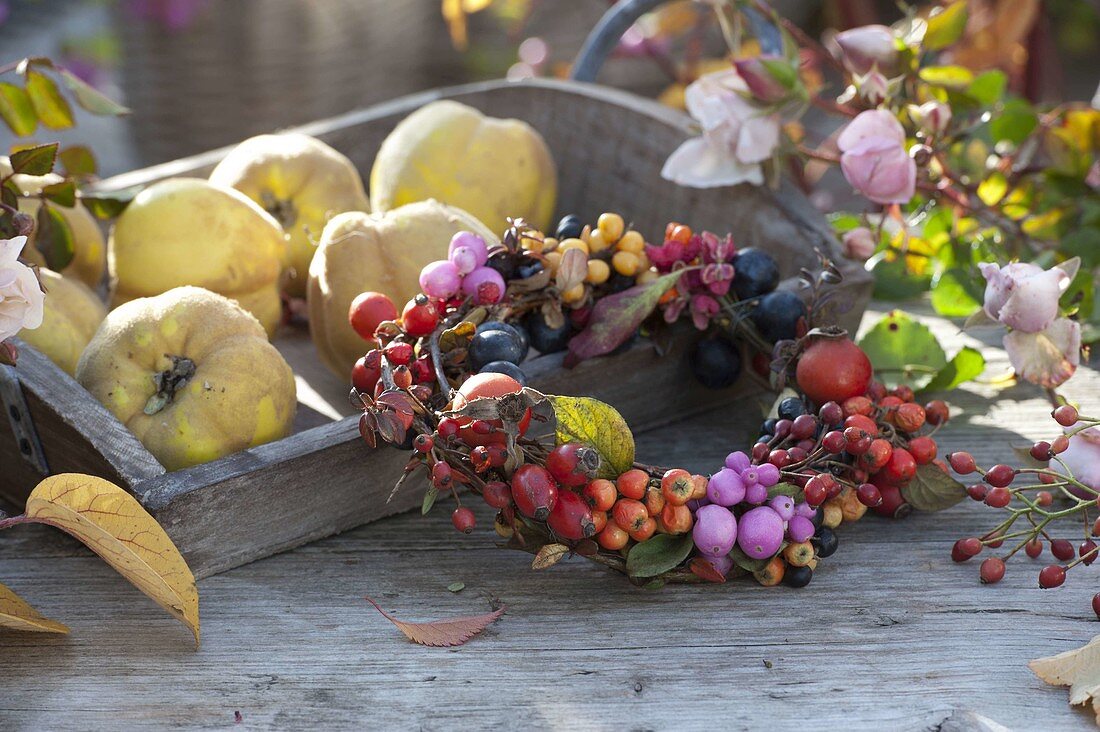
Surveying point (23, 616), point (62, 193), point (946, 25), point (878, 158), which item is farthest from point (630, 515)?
point (946, 25)

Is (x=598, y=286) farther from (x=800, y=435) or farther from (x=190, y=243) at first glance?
(x=190, y=243)

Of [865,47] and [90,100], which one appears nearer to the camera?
[90,100]

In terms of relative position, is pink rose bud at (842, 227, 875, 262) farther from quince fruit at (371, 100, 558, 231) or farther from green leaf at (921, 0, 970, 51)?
quince fruit at (371, 100, 558, 231)

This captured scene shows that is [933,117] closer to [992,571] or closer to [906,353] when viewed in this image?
[906,353]

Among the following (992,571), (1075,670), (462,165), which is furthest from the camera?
(462,165)

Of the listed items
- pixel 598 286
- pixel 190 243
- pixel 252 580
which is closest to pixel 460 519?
pixel 252 580

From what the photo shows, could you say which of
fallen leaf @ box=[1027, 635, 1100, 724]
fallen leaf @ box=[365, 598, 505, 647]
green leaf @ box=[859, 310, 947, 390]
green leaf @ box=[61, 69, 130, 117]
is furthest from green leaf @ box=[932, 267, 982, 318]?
green leaf @ box=[61, 69, 130, 117]

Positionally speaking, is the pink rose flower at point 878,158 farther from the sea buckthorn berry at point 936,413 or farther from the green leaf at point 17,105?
the green leaf at point 17,105
